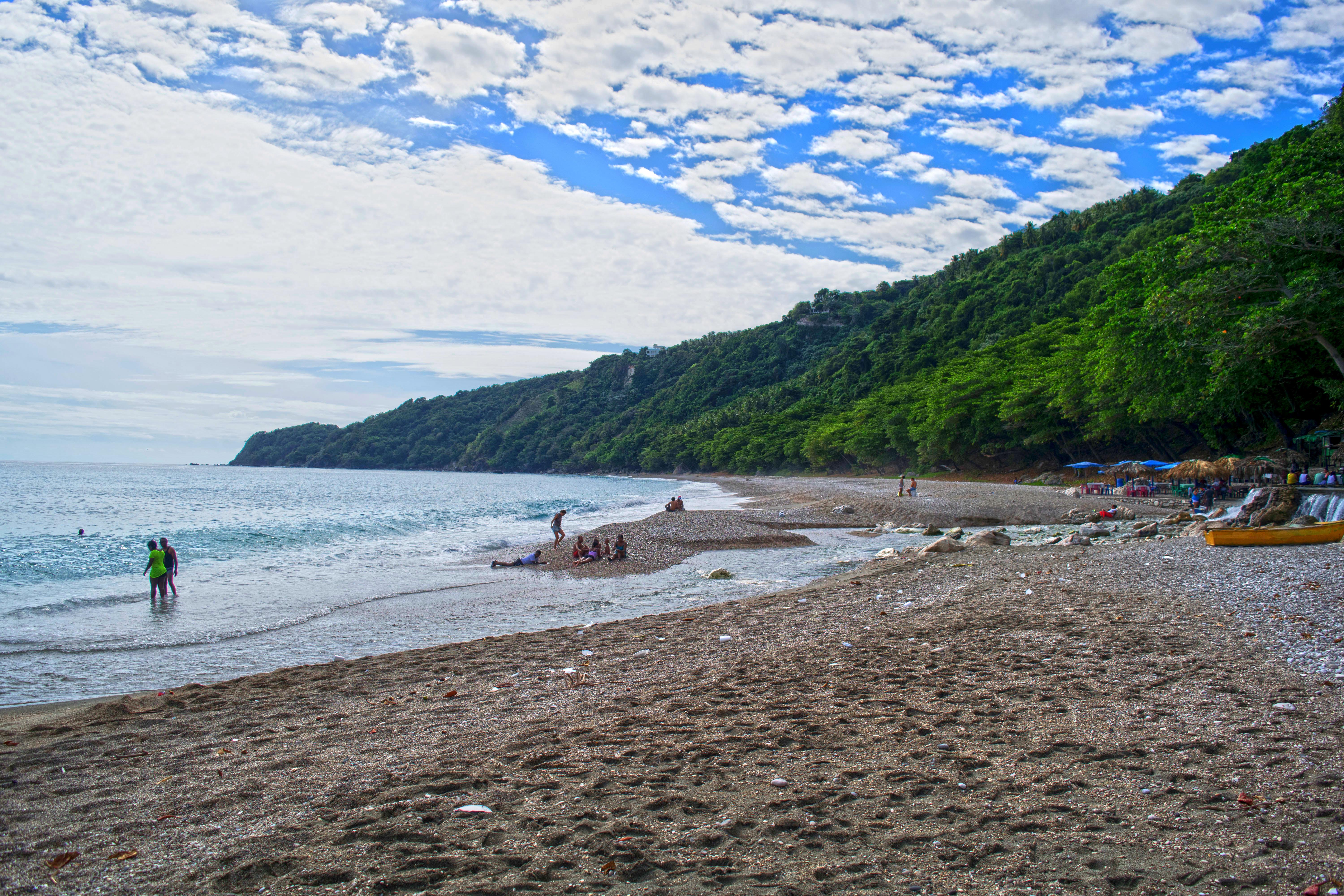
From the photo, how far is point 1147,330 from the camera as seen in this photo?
3328 cm

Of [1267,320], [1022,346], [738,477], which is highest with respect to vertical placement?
[1022,346]

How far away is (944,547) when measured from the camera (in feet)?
58.3

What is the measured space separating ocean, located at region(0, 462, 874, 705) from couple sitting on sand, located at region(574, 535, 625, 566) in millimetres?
1513

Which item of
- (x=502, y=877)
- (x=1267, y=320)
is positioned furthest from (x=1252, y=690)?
(x=1267, y=320)

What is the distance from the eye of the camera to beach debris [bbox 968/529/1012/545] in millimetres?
18828

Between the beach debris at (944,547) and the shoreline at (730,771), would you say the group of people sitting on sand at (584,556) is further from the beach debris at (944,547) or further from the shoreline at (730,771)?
the shoreline at (730,771)

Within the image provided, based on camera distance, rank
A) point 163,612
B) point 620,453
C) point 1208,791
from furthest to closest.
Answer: point 620,453, point 163,612, point 1208,791

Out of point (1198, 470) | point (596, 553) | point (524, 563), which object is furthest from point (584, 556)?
point (1198, 470)

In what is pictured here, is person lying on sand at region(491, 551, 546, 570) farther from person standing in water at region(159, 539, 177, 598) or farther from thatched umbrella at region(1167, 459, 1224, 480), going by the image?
thatched umbrella at region(1167, 459, 1224, 480)

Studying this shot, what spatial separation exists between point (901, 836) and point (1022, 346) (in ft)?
251

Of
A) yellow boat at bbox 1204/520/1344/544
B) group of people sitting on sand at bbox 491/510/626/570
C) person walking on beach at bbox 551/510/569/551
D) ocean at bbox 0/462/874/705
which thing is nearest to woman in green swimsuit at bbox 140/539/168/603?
ocean at bbox 0/462/874/705

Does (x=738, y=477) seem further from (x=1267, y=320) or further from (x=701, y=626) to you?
(x=701, y=626)

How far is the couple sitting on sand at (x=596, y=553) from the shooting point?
19922mm

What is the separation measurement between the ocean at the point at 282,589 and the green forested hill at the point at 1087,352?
1782 cm
